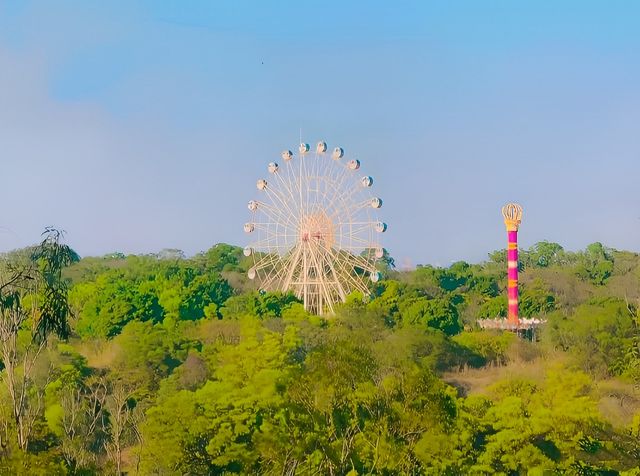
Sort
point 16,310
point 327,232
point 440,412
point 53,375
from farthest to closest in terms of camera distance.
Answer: point 327,232 → point 53,375 → point 440,412 → point 16,310

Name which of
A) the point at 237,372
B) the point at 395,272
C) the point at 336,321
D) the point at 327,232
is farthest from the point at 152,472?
the point at 395,272

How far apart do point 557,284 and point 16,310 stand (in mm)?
65990

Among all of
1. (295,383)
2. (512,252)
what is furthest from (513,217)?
(295,383)

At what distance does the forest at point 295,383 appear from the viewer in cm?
2464

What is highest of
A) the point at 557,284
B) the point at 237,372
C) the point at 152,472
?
the point at 557,284

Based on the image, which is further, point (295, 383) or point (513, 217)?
point (513, 217)

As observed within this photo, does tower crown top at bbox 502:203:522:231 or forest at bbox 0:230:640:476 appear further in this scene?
tower crown top at bbox 502:203:522:231

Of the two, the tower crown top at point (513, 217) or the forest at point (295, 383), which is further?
the tower crown top at point (513, 217)

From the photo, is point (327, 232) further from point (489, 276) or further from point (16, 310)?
point (16, 310)

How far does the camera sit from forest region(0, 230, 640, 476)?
24.6 m

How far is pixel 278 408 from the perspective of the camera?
28109 mm

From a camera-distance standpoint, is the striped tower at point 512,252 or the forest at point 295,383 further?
the striped tower at point 512,252

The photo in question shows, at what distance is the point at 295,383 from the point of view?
25422 mm

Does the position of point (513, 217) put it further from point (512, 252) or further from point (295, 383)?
point (295, 383)
